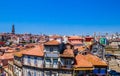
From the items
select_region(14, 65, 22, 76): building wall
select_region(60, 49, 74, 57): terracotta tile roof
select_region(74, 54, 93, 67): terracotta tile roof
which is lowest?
select_region(14, 65, 22, 76): building wall

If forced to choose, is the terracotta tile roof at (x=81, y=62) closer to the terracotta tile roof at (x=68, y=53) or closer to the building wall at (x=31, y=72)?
the terracotta tile roof at (x=68, y=53)

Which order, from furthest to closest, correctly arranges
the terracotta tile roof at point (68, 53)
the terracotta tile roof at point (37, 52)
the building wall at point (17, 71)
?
the building wall at point (17, 71)
the terracotta tile roof at point (37, 52)
the terracotta tile roof at point (68, 53)

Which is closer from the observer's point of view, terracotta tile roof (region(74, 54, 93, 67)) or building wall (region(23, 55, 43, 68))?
terracotta tile roof (region(74, 54, 93, 67))

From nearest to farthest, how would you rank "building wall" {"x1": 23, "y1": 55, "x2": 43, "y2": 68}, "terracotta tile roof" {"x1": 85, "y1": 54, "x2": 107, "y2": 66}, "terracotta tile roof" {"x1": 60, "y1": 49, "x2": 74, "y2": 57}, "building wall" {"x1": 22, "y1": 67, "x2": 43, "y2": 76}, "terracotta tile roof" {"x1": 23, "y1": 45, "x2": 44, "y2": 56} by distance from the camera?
"terracotta tile roof" {"x1": 60, "y1": 49, "x2": 74, "y2": 57} → "terracotta tile roof" {"x1": 85, "y1": 54, "x2": 107, "y2": 66} → "building wall" {"x1": 23, "y1": 55, "x2": 43, "y2": 68} → "building wall" {"x1": 22, "y1": 67, "x2": 43, "y2": 76} → "terracotta tile roof" {"x1": 23, "y1": 45, "x2": 44, "y2": 56}

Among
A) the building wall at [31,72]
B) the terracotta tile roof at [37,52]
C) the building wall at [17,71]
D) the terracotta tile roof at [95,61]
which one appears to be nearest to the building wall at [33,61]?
the terracotta tile roof at [37,52]

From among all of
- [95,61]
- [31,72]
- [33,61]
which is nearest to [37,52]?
[33,61]

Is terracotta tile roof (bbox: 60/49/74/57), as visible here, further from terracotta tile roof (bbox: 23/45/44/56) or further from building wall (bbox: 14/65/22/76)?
building wall (bbox: 14/65/22/76)

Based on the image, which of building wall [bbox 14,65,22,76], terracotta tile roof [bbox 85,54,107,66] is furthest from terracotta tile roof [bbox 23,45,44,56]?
terracotta tile roof [bbox 85,54,107,66]

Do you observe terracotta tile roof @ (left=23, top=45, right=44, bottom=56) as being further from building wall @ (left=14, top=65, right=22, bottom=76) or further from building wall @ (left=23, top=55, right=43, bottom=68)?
building wall @ (left=14, top=65, right=22, bottom=76)

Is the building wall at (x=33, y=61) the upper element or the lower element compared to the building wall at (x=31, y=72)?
upper

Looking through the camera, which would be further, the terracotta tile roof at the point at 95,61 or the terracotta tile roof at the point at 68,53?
the terracotta tile roof at the point at 95,61

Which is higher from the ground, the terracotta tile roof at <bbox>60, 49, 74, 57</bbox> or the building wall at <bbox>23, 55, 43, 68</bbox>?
the terracotta tile roof at <bbox>60, 49, 74, 57</bbox>

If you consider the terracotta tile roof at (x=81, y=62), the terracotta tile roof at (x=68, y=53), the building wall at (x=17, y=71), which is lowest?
the building wall at (x=17, y=71)

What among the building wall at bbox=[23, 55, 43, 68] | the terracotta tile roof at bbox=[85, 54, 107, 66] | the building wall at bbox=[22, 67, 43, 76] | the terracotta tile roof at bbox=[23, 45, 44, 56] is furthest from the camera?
the terracotta tile roof at bbox=[23, 45, 44, 56]
